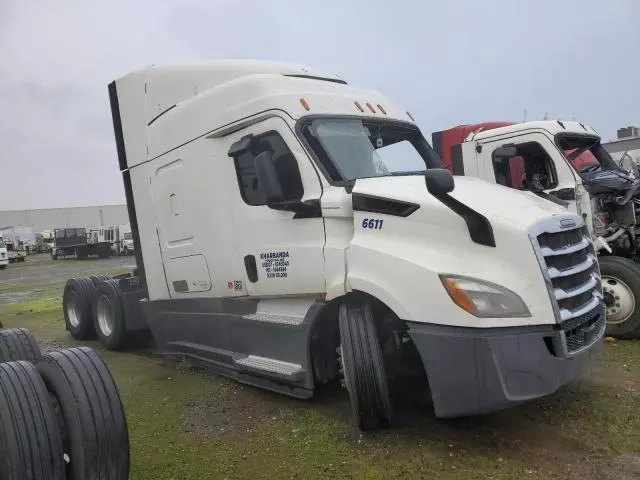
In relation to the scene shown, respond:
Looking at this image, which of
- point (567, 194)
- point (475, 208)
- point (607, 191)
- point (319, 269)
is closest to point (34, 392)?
point (319, 269)

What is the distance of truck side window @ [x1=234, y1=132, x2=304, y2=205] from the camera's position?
497cm

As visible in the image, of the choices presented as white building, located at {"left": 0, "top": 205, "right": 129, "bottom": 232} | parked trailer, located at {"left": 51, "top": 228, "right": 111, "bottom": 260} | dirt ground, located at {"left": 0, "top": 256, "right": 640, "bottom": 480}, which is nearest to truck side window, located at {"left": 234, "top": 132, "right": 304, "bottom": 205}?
dirt ground, located at {"left": 0, "top": 256, "right": 640, "bottom": 480}

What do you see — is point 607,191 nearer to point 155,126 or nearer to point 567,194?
point 567,194

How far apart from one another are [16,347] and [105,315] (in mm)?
4009

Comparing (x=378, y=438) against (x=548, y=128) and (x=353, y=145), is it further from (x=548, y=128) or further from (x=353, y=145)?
(x=548, y=128)


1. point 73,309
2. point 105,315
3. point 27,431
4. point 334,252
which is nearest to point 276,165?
point 334,252

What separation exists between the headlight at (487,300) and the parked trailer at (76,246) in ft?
121

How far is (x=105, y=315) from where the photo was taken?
8406 mm

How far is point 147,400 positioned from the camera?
18.9ft

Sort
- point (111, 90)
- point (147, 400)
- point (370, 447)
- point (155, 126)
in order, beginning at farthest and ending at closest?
point (111, 90) < point (155, 126) < point (147, 400) < point (370, 447)

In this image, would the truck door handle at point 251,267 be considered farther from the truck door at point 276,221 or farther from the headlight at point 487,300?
the headlight at point 487,300

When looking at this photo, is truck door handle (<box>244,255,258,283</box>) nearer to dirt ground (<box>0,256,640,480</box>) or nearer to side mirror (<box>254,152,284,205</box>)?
side mirror (<box>254,152,284,205</box>)

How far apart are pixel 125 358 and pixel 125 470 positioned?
4.79 meters

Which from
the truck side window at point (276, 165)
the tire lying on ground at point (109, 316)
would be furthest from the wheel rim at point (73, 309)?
the truck side window at point (276, 165)
